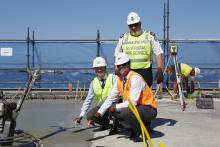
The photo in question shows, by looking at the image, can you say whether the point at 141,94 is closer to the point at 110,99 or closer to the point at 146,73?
the point at 110,99

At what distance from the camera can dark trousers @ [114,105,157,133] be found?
20.4 feet

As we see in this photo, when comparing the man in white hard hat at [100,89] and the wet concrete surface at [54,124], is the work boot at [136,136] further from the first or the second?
the man in white hard hat at [100,89]

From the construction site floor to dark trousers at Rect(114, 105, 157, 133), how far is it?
246 mm

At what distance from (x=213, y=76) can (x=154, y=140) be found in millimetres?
8376

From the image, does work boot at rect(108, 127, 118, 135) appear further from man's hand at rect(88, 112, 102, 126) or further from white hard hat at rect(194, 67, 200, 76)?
white hard hat at rect(194, 67, 200, 76)

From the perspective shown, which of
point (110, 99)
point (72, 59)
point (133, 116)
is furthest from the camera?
point (72, 59)

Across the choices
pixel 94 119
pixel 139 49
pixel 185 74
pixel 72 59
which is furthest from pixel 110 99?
pixel 72 59

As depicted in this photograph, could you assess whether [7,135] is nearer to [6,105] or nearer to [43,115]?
[6,105]

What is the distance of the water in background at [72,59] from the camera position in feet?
47.5

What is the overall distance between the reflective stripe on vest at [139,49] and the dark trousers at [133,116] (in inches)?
45.2

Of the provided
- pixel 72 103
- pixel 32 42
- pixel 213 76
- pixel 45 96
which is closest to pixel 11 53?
pixel 32 42

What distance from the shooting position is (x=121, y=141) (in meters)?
6.52

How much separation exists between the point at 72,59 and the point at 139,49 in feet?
24.3

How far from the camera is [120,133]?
7.11m
